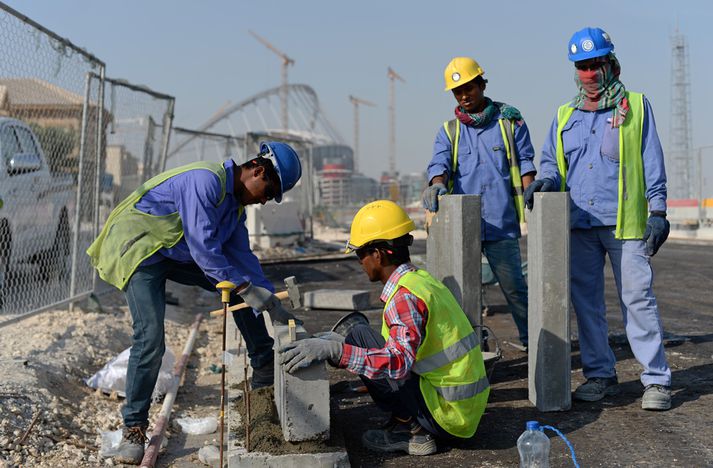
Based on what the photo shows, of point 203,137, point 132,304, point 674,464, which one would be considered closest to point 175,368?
point 132,304

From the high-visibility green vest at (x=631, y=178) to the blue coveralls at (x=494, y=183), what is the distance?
39.8 inches

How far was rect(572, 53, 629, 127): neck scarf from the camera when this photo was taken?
4.79 meters

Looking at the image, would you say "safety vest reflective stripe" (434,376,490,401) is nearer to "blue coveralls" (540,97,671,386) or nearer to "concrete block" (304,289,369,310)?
"blue coveralls" (540,97,671,386)

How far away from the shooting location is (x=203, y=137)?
58.1 feet

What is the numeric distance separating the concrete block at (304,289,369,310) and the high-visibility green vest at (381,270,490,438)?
16.9 feet

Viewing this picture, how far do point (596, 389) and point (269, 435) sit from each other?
6.63 ft

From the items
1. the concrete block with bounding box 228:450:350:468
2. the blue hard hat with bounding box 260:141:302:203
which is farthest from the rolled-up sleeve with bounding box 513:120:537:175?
the concrete block with bounding box 228:450:350:468

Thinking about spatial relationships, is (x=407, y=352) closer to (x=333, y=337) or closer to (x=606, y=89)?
(x=333, y=337)

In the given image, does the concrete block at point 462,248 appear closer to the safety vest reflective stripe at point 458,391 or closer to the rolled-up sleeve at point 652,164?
the rolled-up sleeve at point 652,164

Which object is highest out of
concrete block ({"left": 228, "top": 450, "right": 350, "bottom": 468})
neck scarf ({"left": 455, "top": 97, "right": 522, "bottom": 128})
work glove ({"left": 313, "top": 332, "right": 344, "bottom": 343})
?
neck scarf ({"left": 455, "top": 97, "right": 522, "bottom": 128})

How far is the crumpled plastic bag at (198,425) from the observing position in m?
5.39

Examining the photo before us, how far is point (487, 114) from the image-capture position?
18.6 feet

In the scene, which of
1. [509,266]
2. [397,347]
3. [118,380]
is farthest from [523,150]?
[118,380]

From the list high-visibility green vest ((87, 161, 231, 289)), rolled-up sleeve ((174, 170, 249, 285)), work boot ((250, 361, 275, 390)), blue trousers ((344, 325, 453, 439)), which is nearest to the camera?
blue trousers ((344, 325, 453, 439))
